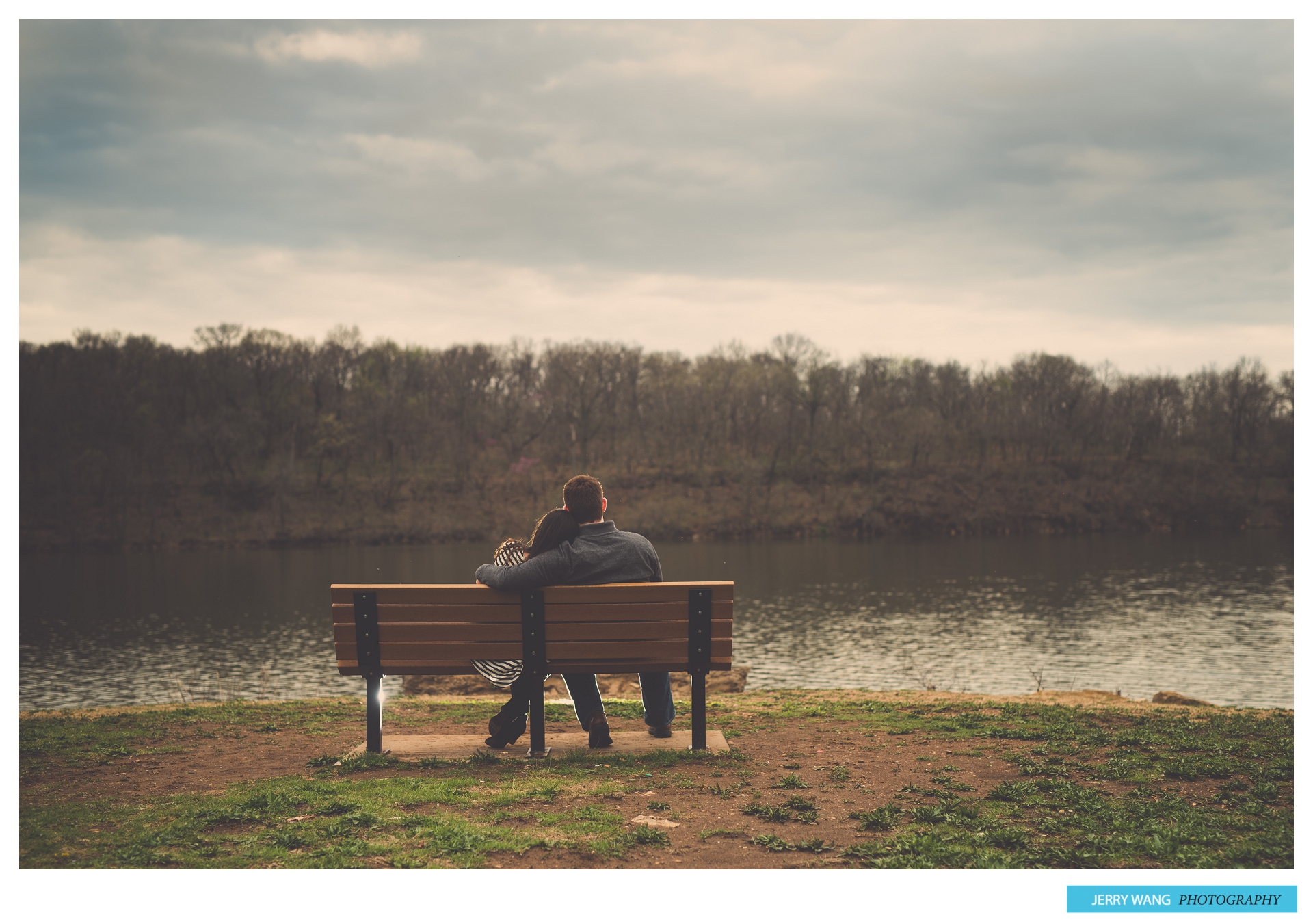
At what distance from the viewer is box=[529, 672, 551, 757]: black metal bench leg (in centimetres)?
594

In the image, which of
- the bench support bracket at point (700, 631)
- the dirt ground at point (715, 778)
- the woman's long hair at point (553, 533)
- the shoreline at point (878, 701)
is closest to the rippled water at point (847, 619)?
the shoreline at point (878, 701)

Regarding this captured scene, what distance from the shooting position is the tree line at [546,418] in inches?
2906

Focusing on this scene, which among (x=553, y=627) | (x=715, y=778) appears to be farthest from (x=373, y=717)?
(x=715, y=778)

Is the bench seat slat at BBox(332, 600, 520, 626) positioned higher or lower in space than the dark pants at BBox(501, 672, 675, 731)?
higher

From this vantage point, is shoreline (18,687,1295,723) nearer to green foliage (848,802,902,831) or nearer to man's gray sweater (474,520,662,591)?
man's gray sweater (474,520,662,591)

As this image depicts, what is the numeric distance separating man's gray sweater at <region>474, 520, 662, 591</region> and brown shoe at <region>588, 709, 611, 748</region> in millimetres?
875

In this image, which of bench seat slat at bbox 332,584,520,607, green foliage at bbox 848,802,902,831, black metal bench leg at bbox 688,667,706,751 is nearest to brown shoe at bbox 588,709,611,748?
black metal bench leg at bbox 688,667,706,751

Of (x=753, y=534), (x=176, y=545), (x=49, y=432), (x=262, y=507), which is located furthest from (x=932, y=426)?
(x=49, y=432)

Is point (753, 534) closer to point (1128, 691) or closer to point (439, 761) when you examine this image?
point (1128, 691)

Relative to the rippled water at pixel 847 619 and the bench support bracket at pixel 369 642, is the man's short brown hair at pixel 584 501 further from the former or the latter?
the rippled water at pixel 847 619

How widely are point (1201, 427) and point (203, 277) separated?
8550 centimetres

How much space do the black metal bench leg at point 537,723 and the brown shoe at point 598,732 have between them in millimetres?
303

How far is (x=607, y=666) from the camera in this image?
5.89 m

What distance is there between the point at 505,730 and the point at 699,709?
1.28m
